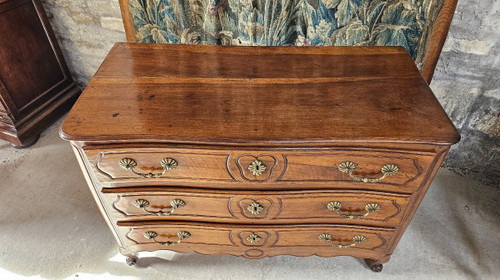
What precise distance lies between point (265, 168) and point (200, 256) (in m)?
0.88

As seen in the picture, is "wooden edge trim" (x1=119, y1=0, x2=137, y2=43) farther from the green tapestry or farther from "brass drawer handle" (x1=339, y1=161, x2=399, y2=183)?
"brass drawer handle" (x1=339, y1=161, x2=399, y2=183)

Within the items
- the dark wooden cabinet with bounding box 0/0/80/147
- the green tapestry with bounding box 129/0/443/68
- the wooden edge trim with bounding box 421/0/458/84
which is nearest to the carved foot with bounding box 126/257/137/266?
the green tapestry with bounding box 129/0/443/68

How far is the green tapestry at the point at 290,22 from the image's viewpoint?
154 centimetres

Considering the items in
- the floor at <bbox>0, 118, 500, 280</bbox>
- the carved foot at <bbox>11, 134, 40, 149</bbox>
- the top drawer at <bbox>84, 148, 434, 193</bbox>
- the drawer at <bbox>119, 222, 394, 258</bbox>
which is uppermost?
the top drawer at <bbox>84, 148, 434, 193</bbox>

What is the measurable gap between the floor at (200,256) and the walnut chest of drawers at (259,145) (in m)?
0.23

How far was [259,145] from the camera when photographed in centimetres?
107

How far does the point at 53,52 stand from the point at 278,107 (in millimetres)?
2026

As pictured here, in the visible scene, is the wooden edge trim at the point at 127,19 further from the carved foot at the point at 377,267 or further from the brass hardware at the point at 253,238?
the carved foot at the point at 377,267

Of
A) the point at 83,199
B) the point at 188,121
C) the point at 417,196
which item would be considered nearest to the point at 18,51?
the point at 83,199

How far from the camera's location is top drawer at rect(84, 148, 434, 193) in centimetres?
110

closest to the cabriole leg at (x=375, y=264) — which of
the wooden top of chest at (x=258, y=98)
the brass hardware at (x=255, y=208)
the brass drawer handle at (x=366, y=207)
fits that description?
the brass drawer handle at (x=366, y=207)

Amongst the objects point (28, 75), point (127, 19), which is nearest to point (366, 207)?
point (127, 19)

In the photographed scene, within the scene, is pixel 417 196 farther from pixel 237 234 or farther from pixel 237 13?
pixel 237 13

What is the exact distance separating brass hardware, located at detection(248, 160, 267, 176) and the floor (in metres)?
0.79
